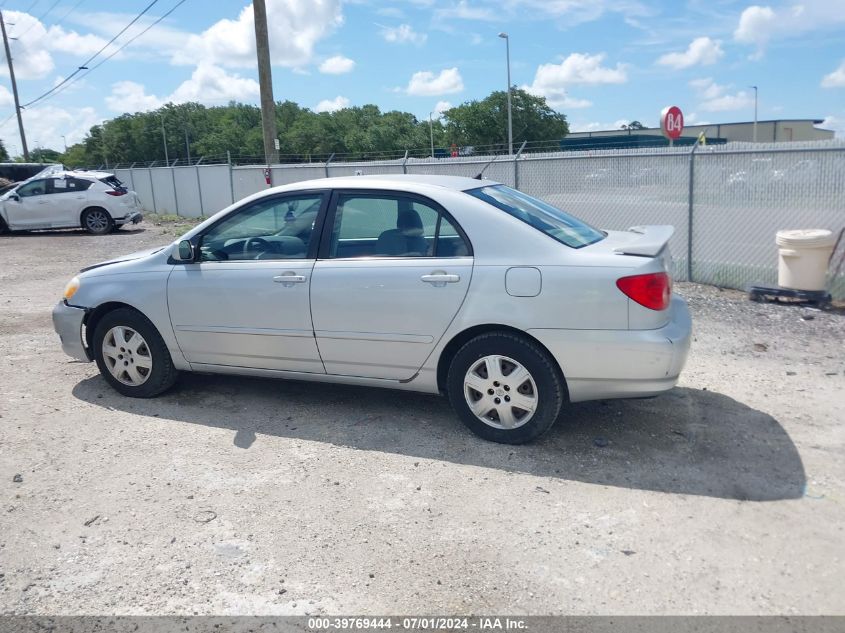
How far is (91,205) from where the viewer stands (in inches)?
750

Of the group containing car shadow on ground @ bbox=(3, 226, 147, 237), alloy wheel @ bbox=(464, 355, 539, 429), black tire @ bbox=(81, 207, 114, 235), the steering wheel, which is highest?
the steering wheel

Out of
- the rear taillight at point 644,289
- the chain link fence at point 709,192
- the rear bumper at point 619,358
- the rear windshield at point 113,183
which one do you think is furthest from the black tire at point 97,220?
the rear taillight at point 644,289

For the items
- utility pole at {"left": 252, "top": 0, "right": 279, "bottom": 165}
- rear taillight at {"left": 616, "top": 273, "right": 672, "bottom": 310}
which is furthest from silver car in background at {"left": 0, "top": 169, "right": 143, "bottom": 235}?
rear taillight at {"left": 616, "top": 273, "right": 672, "bottom": 310}

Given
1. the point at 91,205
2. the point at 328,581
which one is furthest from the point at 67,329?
the point at 91,205

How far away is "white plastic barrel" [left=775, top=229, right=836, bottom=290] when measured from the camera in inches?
309

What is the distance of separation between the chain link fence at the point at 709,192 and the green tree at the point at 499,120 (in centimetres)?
4596

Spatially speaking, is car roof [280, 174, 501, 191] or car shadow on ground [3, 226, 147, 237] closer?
car roof [280, 174, 501, 191]

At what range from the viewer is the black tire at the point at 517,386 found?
14.4ft

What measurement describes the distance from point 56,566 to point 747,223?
27.5 ft

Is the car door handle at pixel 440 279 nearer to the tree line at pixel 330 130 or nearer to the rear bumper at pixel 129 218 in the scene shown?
the rear bumper at pixel 129 218

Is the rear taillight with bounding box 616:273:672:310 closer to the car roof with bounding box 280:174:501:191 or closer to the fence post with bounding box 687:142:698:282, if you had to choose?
the car roof with bounding box 280:174:501:191

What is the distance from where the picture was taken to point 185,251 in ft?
17.3

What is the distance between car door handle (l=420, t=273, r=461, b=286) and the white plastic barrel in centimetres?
516

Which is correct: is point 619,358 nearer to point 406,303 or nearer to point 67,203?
point 406,303
